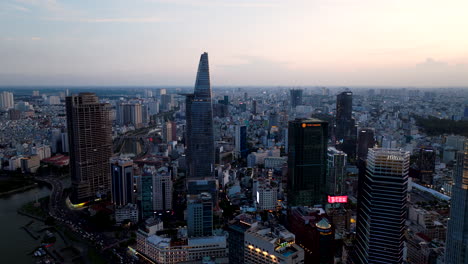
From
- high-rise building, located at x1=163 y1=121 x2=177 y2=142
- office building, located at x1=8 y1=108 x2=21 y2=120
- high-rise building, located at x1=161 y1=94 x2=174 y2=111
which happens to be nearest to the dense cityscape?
high-rise building, located at x1=163 y1=121 x2=177 y2=142

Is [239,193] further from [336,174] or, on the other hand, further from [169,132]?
[169,132]

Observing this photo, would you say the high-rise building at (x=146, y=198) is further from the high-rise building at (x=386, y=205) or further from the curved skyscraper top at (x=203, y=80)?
the high-rise building at (x=386, y=205)

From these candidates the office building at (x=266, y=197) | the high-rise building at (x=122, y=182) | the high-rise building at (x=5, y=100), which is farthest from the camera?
the high-rise building at (x=5, y=100)

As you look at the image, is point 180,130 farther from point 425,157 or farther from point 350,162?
point 425,157

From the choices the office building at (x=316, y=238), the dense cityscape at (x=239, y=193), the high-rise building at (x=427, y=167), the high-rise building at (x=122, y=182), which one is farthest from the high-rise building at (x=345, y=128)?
the high-rise building at (x=122, y=182)

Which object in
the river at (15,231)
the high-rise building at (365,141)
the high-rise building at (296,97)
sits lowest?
the river at (15,231)

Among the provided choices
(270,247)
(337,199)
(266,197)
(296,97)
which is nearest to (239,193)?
(266,197)

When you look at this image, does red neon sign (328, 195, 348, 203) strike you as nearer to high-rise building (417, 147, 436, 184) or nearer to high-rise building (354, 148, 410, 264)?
high-rise building (354, 148, 410, 264)

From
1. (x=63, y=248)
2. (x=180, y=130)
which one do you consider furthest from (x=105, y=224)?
(x=180, y=130)
